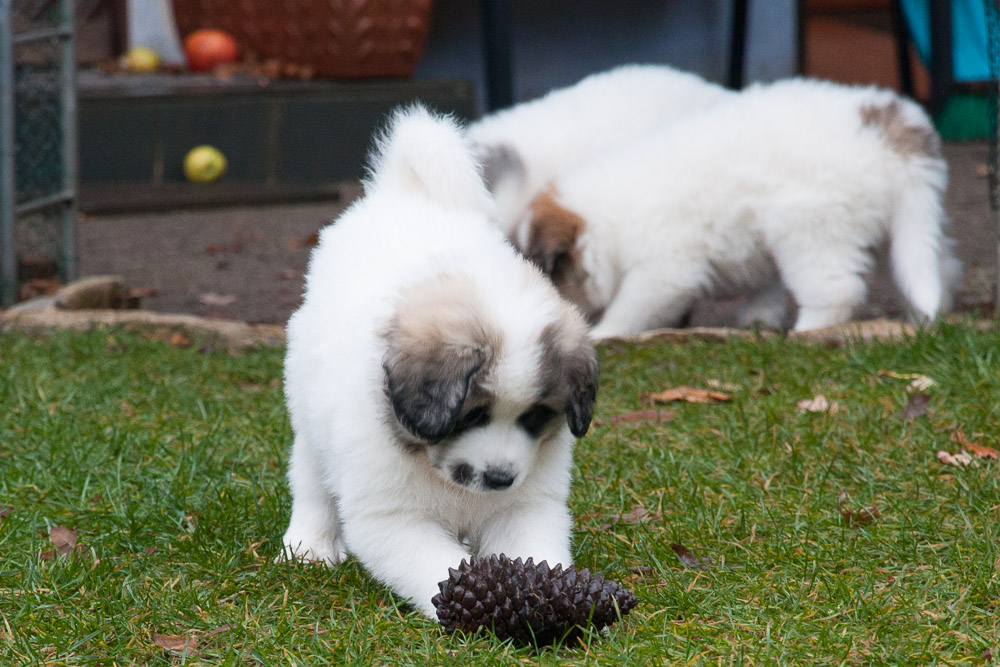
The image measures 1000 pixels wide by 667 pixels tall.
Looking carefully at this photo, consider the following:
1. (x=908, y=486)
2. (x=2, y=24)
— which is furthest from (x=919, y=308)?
(x=2, y=24)

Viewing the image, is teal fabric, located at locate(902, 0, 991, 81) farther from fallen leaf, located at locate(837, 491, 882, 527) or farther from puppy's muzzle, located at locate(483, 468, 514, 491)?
puppy's muzzle, located at locate(483, 468, 514, 491)

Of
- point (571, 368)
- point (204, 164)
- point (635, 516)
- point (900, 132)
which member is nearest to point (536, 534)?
point (571, 368)

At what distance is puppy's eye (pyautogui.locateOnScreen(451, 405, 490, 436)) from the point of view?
2119 mm

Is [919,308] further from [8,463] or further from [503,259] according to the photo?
[8,463]

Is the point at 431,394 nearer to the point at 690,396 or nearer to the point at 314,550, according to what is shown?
the point at 314,550

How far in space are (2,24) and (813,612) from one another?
432cm

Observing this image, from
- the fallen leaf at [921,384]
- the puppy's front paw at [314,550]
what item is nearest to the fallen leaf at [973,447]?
the fallen leaf at [921,384]

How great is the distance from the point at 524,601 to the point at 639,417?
172 centimetres

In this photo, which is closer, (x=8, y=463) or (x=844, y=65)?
(x=8, y=463)

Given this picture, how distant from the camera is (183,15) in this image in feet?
31.7

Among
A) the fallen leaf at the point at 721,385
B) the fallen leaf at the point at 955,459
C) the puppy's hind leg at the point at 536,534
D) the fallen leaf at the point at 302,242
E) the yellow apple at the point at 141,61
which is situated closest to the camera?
the puppy's hind leg at the point at 536,534

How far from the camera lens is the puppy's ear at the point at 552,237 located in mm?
5238

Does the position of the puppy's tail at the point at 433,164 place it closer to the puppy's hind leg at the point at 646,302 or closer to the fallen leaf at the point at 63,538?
the fallen leaf at the point at 63,538

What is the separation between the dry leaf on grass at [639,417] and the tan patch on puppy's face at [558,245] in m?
1.54
